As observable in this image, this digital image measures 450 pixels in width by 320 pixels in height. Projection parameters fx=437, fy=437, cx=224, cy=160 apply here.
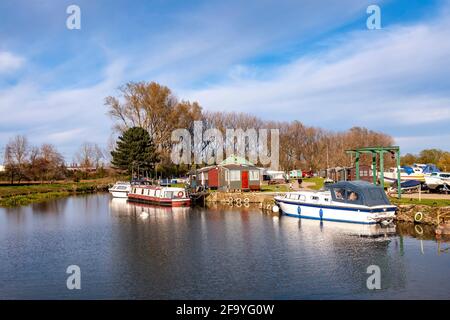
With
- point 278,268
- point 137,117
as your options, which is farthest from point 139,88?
Answer: point 278,268

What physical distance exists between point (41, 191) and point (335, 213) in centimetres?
5281

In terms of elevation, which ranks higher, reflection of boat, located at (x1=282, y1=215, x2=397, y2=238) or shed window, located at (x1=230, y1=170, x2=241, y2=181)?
shed window, located at (x1=230, y1=170, x2=241, y2=181)

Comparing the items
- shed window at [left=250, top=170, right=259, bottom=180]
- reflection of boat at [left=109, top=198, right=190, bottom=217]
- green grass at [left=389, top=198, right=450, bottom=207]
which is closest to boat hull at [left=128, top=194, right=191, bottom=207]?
reflection of boat at [left=109, top=198, right=190, bottom=217]

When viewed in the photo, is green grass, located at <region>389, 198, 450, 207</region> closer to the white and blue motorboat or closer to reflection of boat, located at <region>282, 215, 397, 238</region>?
the white and blue motorboat

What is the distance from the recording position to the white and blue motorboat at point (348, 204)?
111ft

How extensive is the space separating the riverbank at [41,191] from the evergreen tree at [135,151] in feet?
25.7

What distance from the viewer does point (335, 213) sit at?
3647 cm

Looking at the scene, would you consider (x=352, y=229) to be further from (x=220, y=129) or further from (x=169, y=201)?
(x=220, y=129)

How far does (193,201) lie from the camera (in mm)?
57344

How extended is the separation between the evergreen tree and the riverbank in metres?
7.84

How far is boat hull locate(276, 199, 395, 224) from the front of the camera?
33625 mm

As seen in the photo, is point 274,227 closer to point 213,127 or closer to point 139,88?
point 139,88

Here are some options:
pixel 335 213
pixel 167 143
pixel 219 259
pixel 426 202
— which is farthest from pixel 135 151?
pixel 219 259
